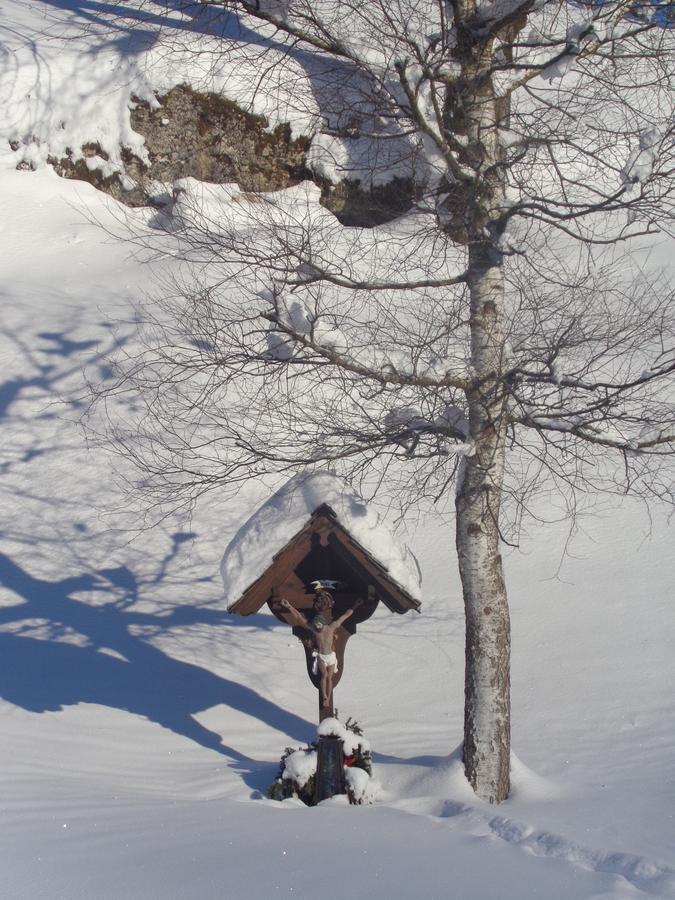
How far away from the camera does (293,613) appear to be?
5.90 m

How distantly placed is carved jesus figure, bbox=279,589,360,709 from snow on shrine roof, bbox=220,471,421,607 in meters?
0.39

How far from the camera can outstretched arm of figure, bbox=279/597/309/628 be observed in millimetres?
5859

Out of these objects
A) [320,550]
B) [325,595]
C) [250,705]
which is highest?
[320,550]

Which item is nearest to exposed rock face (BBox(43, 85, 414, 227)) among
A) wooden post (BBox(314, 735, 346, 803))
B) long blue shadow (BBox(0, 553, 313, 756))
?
long blue shadow (BBox(0, 553, 313, 756))

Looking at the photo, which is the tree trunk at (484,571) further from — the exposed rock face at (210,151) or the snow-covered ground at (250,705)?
the exposed rock face at (210,151)

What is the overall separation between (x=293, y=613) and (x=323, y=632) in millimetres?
245

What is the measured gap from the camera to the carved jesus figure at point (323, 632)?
5.90 metres

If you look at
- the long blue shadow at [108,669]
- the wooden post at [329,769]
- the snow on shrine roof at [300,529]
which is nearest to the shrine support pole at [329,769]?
the wooden post at [329,769]

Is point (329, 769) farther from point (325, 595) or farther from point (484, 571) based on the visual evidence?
point (484, 571)

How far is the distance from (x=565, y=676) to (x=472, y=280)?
3.52 metres

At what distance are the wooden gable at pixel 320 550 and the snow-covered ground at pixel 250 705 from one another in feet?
3.84

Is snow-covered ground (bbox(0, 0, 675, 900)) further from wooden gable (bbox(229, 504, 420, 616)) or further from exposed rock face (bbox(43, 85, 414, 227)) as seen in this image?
exposed rock face (bbox(43, 85, 414, 227))

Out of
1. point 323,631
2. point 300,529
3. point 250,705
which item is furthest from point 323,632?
point 250,705

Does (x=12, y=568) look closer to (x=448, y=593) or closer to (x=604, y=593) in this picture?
(x=448, y=593)
